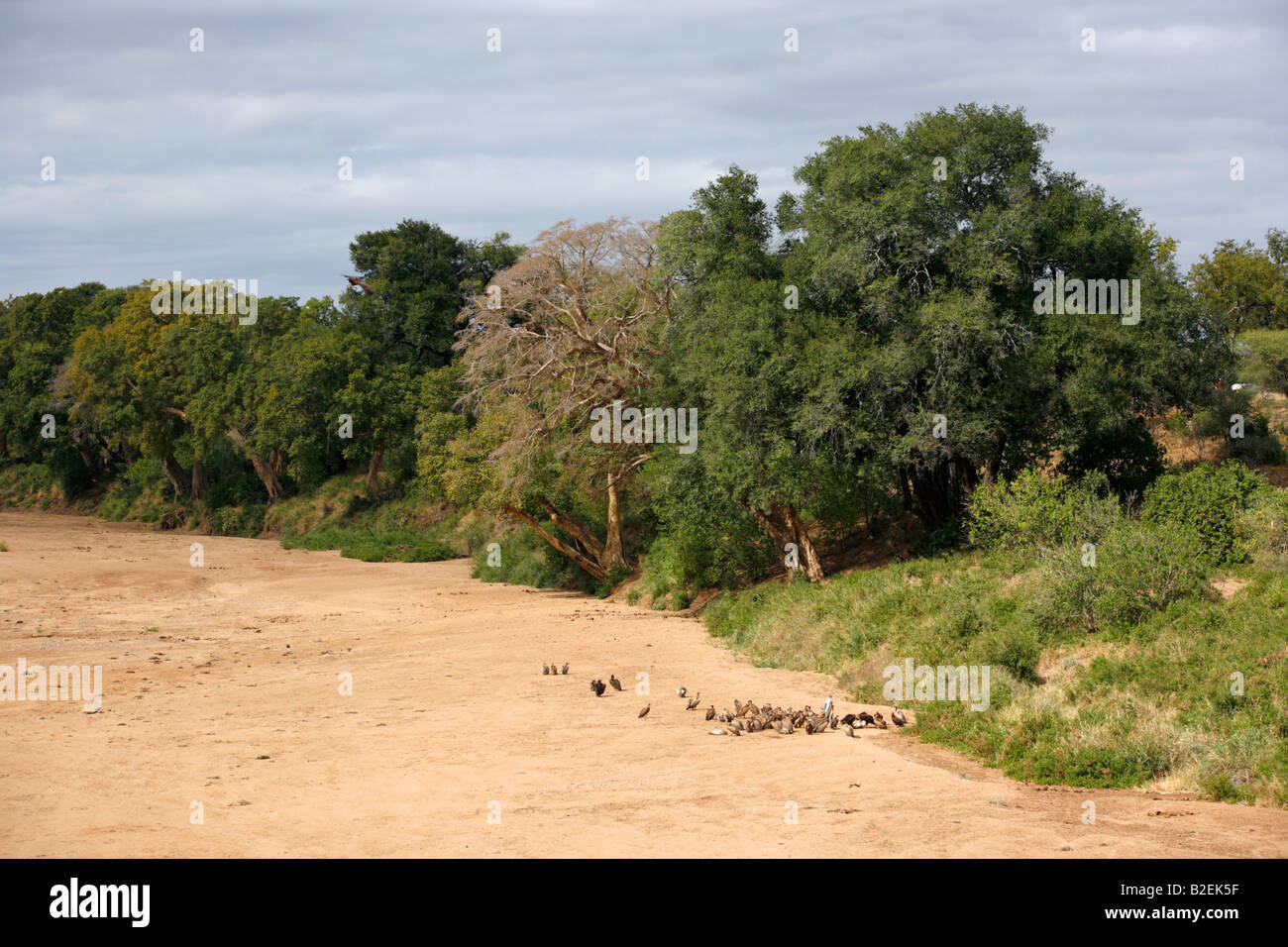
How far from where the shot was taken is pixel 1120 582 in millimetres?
15172

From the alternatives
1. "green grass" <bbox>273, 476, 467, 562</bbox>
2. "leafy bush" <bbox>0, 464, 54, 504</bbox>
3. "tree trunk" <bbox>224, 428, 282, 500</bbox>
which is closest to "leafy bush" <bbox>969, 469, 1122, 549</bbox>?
"green grass" <bbox>273, 476, 467, 562</bbox>

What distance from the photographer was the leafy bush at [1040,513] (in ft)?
59.8

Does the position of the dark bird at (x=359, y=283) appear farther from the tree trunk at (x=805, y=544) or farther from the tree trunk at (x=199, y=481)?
the tree trunk at (x=805, y=544)

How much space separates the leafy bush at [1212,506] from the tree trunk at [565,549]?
16370 millimetres

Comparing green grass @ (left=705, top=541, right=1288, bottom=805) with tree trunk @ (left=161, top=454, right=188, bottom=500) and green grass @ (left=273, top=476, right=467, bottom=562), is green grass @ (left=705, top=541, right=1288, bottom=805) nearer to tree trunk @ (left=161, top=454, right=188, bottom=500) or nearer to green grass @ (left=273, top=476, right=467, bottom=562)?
green grass @ (left=273, top=476, right=467, bottom=562)

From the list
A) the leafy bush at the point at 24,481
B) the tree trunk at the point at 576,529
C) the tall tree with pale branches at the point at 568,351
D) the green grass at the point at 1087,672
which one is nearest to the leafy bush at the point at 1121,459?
the green grass at the point at 1087,672

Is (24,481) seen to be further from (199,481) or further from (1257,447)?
(1257,447)

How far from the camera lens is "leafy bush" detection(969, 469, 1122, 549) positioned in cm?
1823

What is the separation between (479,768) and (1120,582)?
923cm

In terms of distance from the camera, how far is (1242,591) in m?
15.0

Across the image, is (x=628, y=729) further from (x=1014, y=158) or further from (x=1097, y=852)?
(x=1014, y=158)

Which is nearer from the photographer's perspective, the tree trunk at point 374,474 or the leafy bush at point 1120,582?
the leafy bush at point 1120,582

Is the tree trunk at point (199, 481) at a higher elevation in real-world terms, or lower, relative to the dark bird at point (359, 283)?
lower

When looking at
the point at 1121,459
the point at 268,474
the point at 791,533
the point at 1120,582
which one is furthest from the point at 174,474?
the point at 1120,582
